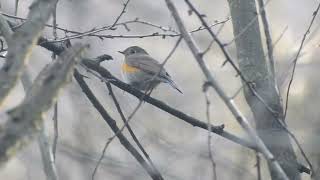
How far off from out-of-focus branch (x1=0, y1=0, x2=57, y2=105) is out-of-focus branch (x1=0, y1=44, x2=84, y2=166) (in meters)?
0.06

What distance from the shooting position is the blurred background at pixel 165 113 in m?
3.88

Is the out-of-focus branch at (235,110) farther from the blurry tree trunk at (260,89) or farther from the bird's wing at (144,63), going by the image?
the bird's wing at (144,63)

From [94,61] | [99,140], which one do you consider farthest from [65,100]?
[94,61]

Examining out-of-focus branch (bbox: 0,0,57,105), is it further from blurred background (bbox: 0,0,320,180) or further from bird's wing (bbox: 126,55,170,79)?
bird's wing (bbox: 126,55,170,79)

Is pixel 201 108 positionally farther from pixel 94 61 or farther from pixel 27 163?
pixel 94 61

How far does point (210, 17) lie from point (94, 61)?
608 cm

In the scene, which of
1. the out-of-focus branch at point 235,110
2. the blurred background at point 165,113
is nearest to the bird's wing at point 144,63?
the blurred background at point 165,113

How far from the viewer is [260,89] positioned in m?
3.31

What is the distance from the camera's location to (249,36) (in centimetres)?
348

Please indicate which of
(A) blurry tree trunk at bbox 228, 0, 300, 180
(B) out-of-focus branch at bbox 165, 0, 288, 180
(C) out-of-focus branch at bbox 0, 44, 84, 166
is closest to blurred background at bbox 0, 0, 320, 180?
(A) blurry tree trunk at bbox 228, 0, 300, 180

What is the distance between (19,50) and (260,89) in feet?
5.87

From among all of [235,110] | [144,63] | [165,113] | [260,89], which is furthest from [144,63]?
[235,110]

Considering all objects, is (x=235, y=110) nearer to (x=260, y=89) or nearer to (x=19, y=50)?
(x=19, y=50)

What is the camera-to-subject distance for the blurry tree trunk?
310cm
